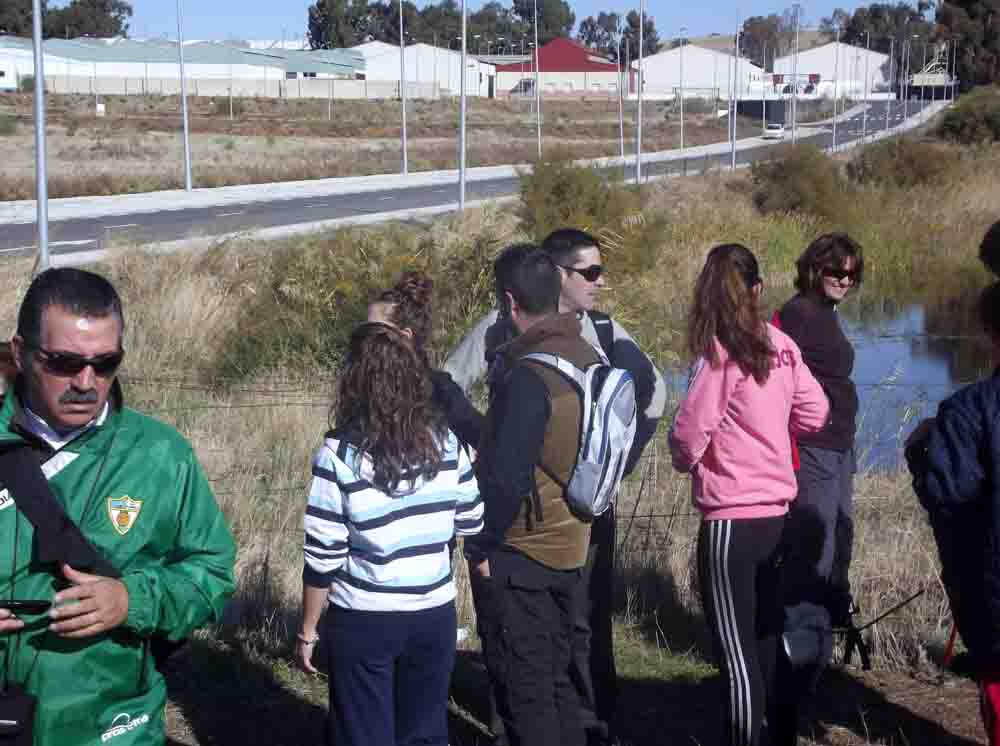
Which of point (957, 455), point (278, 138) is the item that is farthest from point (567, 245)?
point (278, 138)

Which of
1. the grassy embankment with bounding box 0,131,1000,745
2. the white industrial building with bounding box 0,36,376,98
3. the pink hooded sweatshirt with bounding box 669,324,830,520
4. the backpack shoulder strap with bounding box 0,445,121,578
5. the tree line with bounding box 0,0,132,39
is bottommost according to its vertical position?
the grassy embankment with bounding box 0,131,1000,745

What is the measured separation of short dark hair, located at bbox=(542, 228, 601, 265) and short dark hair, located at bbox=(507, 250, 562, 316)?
29.7 inches

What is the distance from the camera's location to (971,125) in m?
52.5

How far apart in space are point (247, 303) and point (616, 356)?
8.76 meters

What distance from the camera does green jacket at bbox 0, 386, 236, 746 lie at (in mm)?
2367

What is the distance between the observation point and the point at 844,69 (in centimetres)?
12031

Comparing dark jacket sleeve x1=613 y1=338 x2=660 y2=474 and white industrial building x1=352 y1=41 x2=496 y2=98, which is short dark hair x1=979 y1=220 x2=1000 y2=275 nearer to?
dark jacket sleeve x1=613 y1=338 x2=660 y2=474

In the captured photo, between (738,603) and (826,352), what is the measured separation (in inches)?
40.6

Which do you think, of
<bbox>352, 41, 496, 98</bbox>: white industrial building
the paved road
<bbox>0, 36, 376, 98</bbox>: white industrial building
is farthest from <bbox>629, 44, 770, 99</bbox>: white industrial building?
the paved road

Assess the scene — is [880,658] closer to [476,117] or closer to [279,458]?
[279,458]

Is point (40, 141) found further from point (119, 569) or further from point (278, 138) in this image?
point (278, 138)

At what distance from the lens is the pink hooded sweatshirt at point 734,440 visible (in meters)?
3.86

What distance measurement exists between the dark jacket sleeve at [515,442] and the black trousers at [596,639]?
28.3 inches

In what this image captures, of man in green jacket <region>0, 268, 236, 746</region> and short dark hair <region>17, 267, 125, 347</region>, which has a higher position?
short dark hair <region>17, 267, 125, 347</region>
